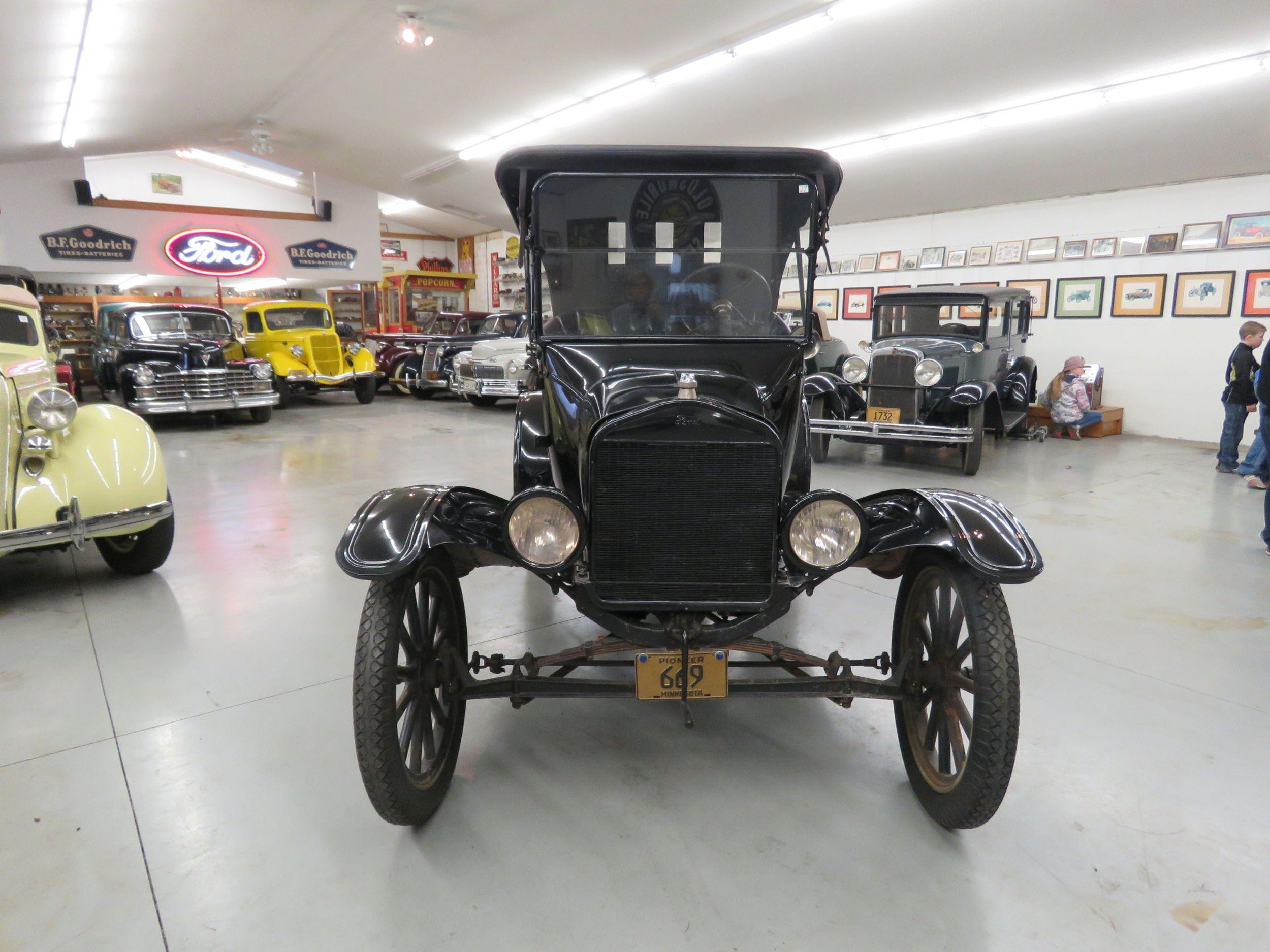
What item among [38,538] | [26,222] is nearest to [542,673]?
[38,538]

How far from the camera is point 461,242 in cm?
2214

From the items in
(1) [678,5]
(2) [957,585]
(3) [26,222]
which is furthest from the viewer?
(3) [26,222]

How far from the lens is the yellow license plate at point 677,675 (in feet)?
6.52

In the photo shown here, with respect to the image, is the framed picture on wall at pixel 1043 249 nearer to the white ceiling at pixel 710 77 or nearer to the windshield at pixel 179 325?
the white ceiling at pixel 710 77

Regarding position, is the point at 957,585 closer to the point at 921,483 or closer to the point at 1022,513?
the point at 1022,513

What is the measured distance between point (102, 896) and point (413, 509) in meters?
1.16

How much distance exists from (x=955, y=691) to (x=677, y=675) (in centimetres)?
78

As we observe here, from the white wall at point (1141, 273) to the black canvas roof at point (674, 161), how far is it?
531cm

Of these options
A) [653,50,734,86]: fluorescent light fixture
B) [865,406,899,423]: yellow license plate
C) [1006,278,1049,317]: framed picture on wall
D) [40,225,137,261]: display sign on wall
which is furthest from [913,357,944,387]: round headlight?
[40,225,137,261]: display sign on wall

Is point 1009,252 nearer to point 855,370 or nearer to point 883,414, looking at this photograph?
point 855,370

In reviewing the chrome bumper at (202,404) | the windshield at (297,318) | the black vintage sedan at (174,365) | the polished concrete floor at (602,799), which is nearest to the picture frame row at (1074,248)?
the polished concrete floor at (602,799)

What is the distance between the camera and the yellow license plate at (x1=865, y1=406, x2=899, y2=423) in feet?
22.6

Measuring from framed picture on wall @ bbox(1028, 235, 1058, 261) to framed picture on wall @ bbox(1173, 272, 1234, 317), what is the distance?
1.43 m

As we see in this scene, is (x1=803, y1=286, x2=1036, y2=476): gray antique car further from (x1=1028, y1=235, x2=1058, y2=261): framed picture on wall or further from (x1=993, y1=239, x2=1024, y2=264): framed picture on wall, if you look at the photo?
(x1=993, y1=239, x2=1024, y2=264): framed picture on wall
